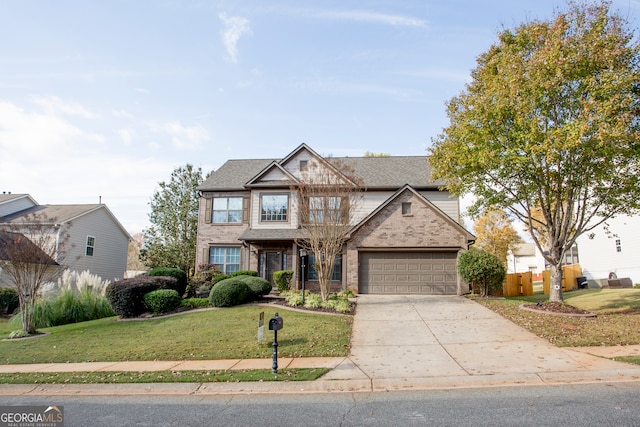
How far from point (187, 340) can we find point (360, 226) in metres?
11.3

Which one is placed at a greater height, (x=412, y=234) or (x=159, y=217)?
(x=159, y=217)

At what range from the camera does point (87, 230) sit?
28.5 m

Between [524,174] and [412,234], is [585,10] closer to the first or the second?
[524,174]

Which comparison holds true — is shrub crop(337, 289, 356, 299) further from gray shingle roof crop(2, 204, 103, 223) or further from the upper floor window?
gray shingle roof crop(2, 204, 103, 223)

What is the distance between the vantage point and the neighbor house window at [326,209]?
16.9m

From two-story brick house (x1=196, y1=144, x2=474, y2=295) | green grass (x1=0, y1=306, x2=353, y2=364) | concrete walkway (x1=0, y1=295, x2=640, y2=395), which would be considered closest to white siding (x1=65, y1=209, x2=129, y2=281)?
two-story brick house (x1=196, y1=144, x2=474, y2=295)

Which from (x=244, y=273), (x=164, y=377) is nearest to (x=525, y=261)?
(x=244, y=273)

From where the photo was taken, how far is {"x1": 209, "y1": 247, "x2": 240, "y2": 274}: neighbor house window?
23703 millimetres

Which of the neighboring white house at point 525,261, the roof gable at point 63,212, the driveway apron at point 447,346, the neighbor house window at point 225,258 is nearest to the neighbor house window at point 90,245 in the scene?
the roof gable at point 63,212

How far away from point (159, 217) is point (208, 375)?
25313 mm

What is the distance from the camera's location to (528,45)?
14.4 m

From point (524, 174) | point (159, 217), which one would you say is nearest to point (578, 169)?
point (524, 174)

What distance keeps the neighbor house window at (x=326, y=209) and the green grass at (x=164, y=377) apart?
29.5 ft

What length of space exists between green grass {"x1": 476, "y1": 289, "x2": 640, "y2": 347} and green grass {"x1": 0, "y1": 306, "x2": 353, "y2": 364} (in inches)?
211
